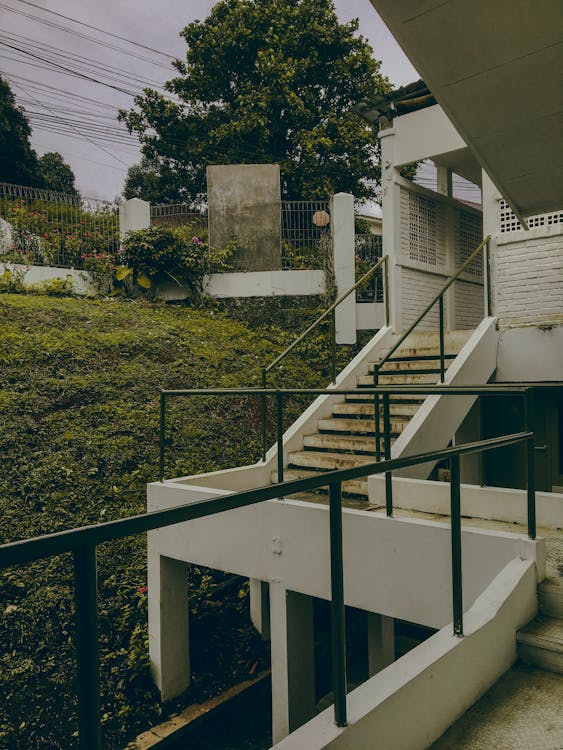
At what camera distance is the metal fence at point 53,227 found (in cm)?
1201

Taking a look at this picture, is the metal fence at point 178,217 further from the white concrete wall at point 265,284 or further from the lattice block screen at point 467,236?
the lattice block screen at point 467,236

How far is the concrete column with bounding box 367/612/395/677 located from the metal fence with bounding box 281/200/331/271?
7.92m

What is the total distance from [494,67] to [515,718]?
3.49 m

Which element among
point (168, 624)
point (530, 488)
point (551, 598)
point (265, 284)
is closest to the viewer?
point (551, 598)

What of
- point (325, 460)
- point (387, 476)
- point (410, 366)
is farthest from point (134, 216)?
point (387, 476)

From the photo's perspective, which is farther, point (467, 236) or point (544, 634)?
point (467, 236)

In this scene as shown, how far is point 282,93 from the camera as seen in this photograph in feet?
65.3

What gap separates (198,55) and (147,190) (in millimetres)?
Result: 6662

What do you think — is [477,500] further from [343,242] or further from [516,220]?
[343,242]

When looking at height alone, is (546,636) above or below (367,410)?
below

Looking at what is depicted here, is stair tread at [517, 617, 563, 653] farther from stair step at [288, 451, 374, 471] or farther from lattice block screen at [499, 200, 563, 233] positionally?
lattice block screen at [499, 200, 563, 233]

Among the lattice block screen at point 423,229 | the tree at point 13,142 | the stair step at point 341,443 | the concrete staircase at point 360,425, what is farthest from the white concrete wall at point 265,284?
the tree at point 13,142

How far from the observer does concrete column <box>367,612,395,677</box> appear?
6.29m

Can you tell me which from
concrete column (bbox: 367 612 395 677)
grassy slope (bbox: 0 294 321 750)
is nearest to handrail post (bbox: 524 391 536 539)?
concrete column (bbox: 367 612 395 677)
